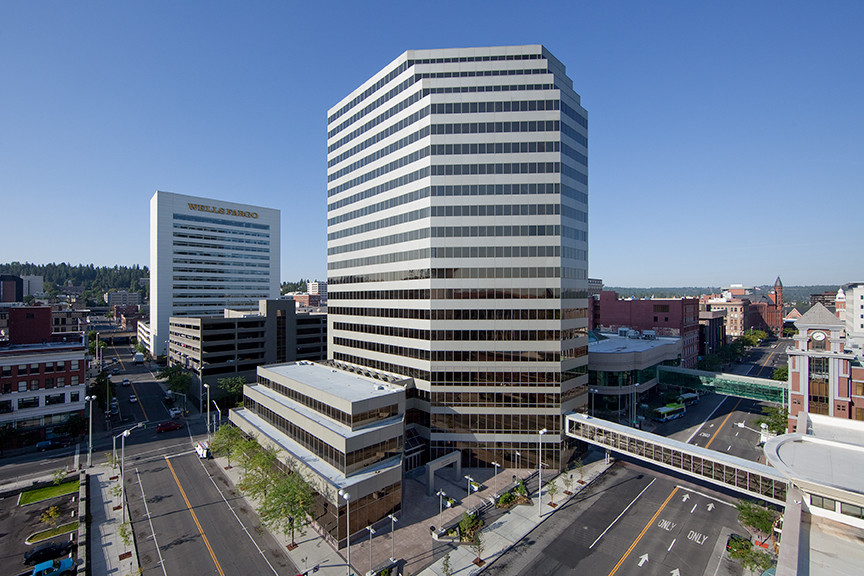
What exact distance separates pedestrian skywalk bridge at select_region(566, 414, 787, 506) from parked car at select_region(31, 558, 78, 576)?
54.7 meters

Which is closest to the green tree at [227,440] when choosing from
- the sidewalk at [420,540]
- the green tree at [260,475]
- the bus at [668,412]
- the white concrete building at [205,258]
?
the green tree at [260,475]

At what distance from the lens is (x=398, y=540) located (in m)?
38.8

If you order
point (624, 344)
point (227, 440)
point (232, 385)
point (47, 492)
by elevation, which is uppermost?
point (624, 344)

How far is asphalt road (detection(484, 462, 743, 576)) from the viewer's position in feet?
116

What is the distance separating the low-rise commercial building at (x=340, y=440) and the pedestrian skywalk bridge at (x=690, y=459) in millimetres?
26019

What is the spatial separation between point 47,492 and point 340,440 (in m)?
39.7

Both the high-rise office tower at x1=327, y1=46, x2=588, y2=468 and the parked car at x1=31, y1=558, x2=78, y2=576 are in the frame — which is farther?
the high-rise office tower at x1=327, y1=46, x2=588, y2=468

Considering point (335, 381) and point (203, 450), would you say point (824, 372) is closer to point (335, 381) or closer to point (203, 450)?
point (335, 381)

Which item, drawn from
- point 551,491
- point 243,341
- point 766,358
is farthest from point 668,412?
point 766,358

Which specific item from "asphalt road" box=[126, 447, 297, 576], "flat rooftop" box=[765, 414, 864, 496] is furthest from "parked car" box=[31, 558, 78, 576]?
"flat rooftop" box=[765, 414, 864, 496]

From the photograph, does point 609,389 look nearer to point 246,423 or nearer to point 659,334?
point 659,334

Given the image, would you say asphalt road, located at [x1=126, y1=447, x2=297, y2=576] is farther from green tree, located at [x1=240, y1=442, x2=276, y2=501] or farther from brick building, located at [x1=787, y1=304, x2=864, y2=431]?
brick building, located at [x1=787, y1=304, x2=864, y2=431]

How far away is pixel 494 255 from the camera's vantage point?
5441 centimetres

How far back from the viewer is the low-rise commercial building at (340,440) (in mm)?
39531
